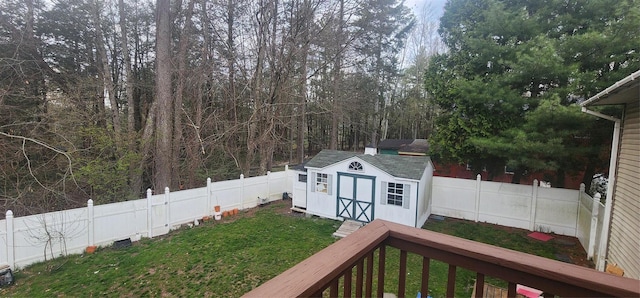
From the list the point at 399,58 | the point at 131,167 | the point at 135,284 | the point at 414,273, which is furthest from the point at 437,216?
the point at 399,58

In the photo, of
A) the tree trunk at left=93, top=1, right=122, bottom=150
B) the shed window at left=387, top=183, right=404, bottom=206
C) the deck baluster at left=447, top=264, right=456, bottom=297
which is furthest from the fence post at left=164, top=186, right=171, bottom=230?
the deck baluster at left=447, top=264, right=456, bottom=297

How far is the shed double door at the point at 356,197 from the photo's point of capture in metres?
7.77

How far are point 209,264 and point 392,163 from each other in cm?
533

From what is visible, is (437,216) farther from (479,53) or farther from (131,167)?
(131,167)

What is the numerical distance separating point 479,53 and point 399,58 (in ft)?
37.2

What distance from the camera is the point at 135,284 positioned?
4.69 m

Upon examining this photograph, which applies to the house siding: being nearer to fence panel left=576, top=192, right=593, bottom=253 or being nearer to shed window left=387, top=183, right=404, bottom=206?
fence panel left=576, top=192, right=593, bottom=253

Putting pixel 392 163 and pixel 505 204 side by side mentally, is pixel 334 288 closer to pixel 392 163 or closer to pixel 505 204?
pixel 392 163

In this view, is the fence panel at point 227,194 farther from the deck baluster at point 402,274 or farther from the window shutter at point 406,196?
the deck baluster at point 402,274

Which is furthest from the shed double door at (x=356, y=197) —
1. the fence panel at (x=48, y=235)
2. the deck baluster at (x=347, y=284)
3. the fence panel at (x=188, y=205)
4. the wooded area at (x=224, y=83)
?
the deck baluster at (x=347, y=284)

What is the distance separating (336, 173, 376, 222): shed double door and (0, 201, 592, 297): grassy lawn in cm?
77

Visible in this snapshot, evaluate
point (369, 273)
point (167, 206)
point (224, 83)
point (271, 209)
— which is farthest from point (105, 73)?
point (369, 273)

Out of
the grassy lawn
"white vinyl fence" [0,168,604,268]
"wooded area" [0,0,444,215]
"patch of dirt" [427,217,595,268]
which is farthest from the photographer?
"wooded area" [0,0,444,215]

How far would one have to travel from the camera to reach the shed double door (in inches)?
306
